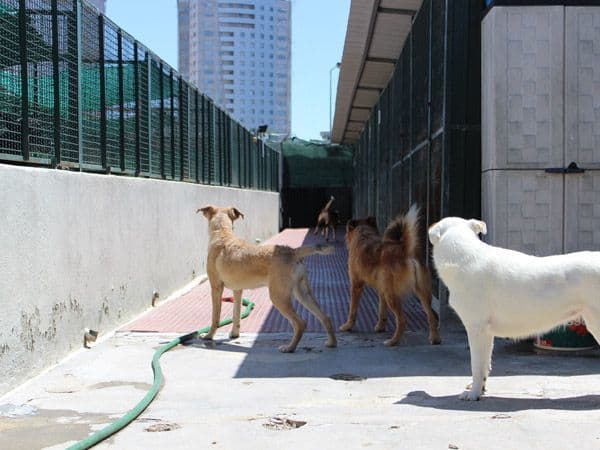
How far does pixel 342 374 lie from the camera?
6.67 meters

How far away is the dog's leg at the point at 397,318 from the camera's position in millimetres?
7895

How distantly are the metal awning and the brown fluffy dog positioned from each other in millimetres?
4810

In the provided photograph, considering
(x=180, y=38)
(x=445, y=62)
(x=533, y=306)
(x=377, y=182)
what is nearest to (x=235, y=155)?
(x=377, y=182)

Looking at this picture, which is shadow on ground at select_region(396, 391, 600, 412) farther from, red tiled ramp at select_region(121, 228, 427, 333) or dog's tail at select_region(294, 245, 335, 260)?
red tiled ramp at select_region(121, 228, 427, 333)

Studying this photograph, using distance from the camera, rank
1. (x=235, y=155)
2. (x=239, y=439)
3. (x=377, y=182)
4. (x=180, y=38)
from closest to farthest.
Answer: (x=239, y=439)
(x=377, y=182)
(x=235, y=155)
(x=180, y=38)

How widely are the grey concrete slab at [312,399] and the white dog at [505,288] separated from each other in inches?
21.4

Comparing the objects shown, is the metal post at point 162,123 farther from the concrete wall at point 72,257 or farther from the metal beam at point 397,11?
the metal beam at point 397,11

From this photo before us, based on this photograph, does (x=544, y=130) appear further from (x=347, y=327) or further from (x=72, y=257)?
(x=72, y=257)

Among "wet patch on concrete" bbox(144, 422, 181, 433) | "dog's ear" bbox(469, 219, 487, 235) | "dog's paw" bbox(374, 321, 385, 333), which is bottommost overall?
"wet patch on concrete" bbox(144, 422, 181, 433)

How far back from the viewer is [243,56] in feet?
298

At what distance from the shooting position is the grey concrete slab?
15.6 feet

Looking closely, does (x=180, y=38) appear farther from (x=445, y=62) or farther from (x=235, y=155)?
(x=445, y=62)

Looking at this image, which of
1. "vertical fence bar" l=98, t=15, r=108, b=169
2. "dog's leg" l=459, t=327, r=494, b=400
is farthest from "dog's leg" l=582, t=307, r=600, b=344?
"vertical fence bar" l=98, t=15, r=108, b=169

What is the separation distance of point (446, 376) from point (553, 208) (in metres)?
2.16
